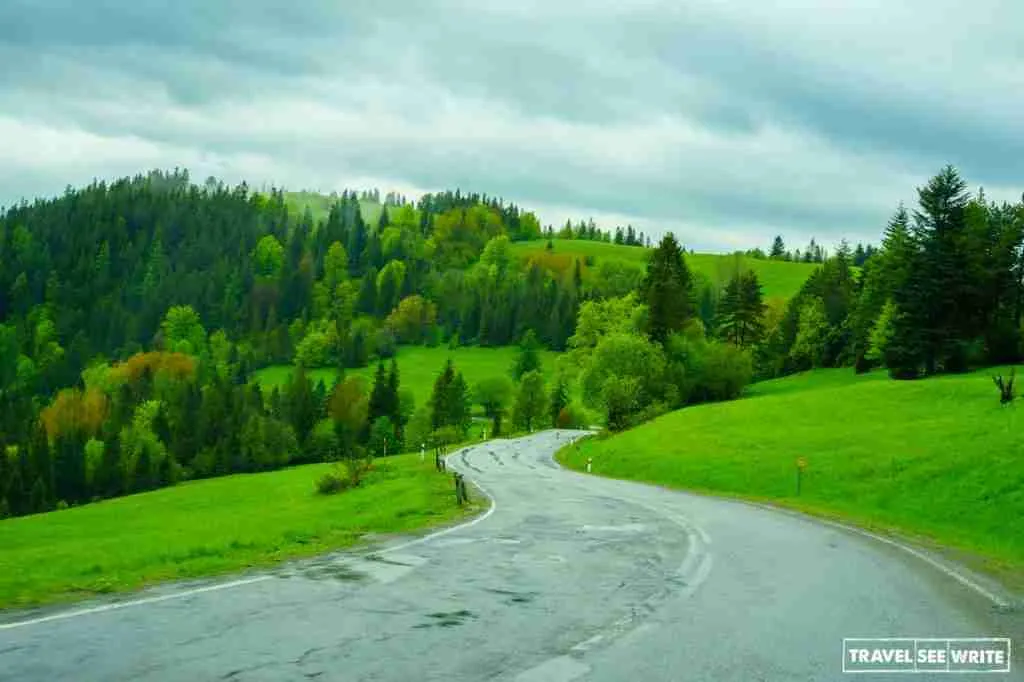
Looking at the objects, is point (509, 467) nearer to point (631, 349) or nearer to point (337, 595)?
point (631, 349)

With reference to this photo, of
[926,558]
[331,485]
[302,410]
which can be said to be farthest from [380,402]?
[926,558]

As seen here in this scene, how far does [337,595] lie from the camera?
9961mm

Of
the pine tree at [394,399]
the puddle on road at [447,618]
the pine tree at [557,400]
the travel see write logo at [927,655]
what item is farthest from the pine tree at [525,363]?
the travel see write logo at [927,655]

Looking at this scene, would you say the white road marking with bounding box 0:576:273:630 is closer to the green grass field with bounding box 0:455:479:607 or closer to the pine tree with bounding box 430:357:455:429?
the green grass field with bounding box 0:455:479:607

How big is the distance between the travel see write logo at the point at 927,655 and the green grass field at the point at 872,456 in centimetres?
630

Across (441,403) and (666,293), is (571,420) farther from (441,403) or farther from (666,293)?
(666,293)

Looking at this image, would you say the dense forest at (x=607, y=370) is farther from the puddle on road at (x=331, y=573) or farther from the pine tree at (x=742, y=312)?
the puddle on road at (x=331, y=573)

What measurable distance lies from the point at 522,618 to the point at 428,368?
173m

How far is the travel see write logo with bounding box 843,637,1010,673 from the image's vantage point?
777 centimetres

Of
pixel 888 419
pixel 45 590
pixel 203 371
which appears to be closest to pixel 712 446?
pixel 888 419

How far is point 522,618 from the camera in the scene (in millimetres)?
9109

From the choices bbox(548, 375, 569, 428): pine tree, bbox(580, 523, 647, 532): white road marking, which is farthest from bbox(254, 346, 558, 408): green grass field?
bbox(580, 523, 647, 532): white road marking

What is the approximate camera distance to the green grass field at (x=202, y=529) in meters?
12.1

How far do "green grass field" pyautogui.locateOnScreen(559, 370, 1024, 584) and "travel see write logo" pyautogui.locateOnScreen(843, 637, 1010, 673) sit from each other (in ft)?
20.7
